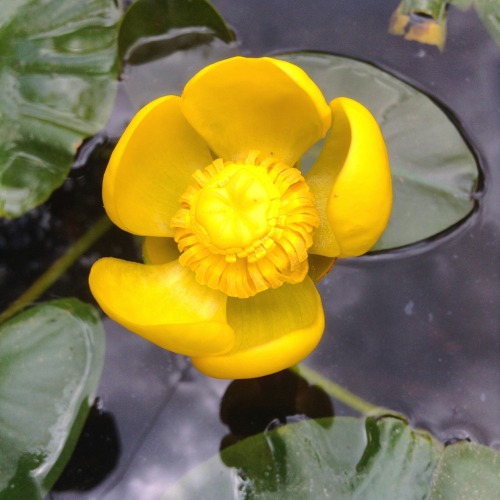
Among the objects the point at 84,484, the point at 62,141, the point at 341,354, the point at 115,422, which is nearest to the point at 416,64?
the point at 341,354

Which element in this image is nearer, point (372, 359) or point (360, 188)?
point (360, 188)

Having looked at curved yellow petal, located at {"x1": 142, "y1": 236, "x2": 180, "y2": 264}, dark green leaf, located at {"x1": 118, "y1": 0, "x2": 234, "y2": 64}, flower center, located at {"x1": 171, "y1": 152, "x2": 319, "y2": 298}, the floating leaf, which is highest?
dark green leaf, located at {"x1": 118, "y1": 0, "x2": 234, "y2": 64}

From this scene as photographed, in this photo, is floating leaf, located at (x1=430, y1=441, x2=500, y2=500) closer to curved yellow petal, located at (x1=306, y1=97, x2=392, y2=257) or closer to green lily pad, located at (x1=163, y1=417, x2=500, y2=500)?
green lily pad, located at (x1=163, y1=417, x2=500, y2=500)

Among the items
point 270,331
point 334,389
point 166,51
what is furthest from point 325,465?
point 166,51

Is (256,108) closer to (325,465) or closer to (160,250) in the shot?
(160,250)

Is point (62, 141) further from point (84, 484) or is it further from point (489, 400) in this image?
point (489, 400)

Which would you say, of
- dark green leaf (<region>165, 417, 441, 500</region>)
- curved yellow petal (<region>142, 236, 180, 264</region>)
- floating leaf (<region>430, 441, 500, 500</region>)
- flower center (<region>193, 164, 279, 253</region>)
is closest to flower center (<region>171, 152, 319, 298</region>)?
flower center (<region>193, 164, 279, 253</region>)

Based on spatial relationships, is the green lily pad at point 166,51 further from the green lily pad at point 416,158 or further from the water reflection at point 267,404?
the water reflection at point 267,404
